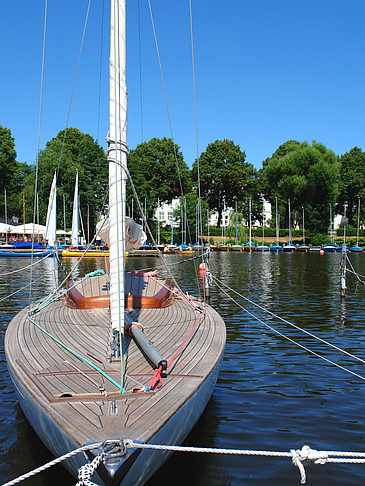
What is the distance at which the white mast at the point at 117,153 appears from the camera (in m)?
6.16

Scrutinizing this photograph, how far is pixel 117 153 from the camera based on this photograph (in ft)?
20.9

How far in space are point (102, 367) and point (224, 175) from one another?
8394 centimetres

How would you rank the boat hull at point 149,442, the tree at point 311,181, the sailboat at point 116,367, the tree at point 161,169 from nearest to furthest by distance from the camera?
the boat hull at point 149,442 → the sailboat at point 116,367 → the tree at point 311,181 → the tree at point 161,169

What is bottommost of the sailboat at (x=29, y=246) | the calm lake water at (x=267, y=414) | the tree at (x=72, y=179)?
the calm lake water at (x=267, y=414)

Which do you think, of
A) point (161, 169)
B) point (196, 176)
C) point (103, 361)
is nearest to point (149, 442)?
point (103, 361)

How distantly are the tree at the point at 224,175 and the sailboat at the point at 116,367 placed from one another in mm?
79689

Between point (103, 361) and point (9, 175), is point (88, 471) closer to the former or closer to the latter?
point (103, 361)

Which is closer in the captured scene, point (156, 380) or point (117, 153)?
point (156, 380)

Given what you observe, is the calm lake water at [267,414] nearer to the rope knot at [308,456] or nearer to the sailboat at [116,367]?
the sailboat at [116,367]

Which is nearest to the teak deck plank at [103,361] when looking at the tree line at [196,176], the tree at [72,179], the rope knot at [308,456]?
the rope knot at [308,456]

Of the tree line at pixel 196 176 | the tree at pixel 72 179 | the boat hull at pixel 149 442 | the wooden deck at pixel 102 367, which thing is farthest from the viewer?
the tree line at pixel 196 176

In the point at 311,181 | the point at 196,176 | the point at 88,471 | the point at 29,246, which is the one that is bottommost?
the point at 88,471

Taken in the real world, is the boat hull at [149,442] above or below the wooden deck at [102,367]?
below

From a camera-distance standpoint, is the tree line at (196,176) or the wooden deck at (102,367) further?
the tree line at (196,176)
